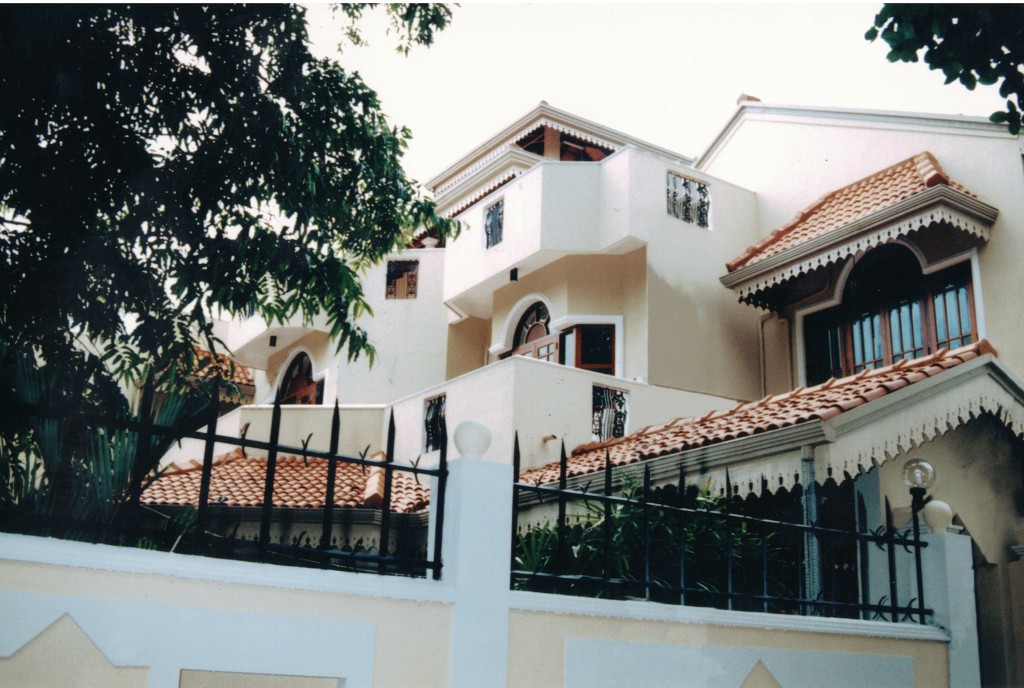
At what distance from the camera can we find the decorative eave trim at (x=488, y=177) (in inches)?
791

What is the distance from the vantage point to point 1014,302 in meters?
11.9

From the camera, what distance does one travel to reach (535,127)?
21.0 m

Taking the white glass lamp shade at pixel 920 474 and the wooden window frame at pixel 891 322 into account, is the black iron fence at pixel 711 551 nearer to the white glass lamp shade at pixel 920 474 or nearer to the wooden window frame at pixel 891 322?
the white glass lamp shade at pixel 920 474

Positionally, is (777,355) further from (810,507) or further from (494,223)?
(810,507)

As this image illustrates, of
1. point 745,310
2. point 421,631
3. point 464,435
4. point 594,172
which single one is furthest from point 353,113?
point 745,310

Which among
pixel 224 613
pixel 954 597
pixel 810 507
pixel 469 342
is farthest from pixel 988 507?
pixel 469 342

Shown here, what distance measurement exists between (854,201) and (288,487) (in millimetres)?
8775

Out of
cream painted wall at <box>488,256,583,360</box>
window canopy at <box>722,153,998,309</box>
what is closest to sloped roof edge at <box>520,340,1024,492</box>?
window canopy at <box>722,153,998,309</box>

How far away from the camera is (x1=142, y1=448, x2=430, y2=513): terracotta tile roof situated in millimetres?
12656

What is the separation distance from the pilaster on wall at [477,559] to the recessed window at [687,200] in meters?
11.7

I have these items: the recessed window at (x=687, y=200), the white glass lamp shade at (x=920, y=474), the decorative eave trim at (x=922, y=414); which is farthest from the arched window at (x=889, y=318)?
the white glass lamp shade at (x=920, y=474)

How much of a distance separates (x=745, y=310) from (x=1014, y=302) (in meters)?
4.75

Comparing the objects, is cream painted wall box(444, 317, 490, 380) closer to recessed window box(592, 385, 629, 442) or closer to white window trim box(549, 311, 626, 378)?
white window trim box(549, 311, 626, 378)

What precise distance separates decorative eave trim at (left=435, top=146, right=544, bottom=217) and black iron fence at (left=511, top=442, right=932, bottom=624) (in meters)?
11.1
